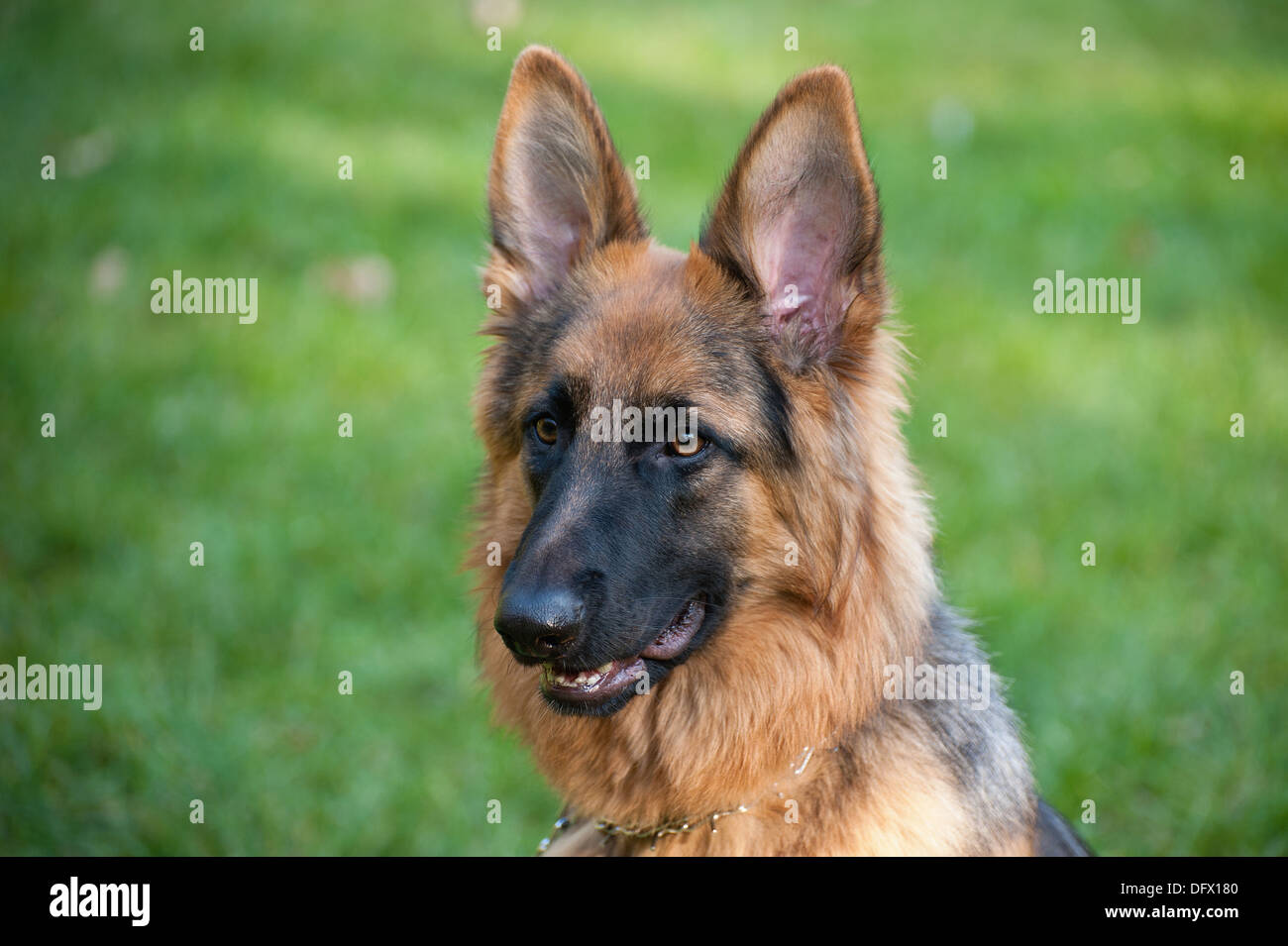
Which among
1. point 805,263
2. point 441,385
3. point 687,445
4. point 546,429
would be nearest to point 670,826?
point 687,445

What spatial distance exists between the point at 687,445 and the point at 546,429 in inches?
19.1

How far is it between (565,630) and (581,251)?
4.76 feet

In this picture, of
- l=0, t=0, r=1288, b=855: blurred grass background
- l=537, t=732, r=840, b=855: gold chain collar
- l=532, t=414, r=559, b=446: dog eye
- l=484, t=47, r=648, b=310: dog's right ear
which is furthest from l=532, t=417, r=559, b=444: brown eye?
l=0, t=0, r=1288, b=855: blurred grass background

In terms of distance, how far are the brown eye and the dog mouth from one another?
0.70 meters

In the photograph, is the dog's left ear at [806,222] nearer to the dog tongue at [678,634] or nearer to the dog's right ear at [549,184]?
the dog's right ear at [549,184]

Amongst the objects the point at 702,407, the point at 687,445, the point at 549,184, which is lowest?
the point at 687,445

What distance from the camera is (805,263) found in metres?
3.40

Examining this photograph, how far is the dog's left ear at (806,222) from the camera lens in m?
3.08

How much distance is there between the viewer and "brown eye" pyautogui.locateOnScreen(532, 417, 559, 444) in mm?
3410

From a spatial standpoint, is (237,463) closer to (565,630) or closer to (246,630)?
(246,630)

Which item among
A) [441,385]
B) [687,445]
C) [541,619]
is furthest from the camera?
[441,385]

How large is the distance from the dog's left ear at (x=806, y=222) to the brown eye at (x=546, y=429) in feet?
2.48

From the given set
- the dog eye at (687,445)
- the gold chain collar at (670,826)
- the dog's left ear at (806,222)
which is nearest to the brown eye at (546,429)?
the dog eye at (687,445)

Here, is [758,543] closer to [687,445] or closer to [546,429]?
[687,445]
